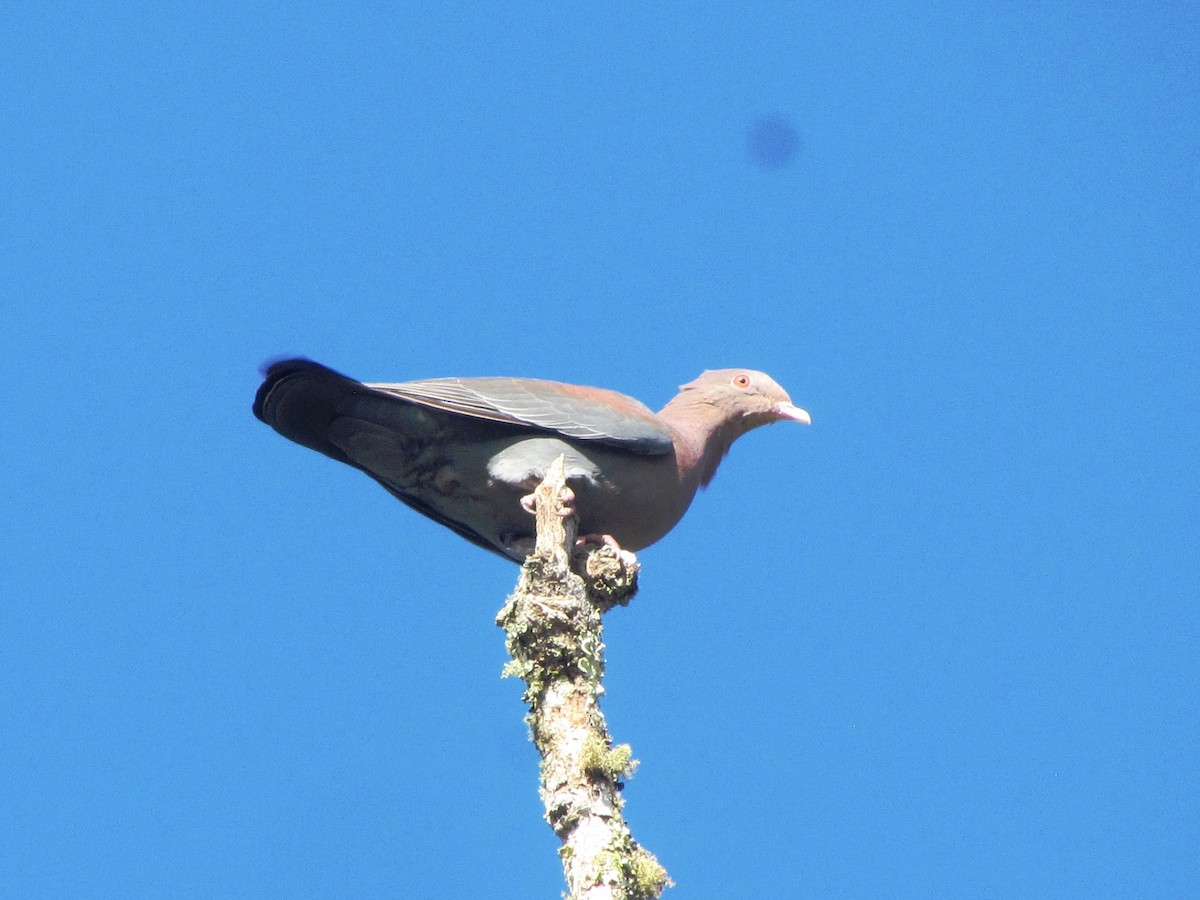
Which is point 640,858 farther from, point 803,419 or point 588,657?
point 803,419

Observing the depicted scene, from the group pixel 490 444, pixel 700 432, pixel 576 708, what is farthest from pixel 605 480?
pixel 576 708

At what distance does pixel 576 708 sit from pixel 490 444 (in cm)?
207

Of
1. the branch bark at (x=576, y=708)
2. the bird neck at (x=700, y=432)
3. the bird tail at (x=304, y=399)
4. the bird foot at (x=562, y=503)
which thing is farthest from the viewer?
the bird neck at (x=700, y=432)

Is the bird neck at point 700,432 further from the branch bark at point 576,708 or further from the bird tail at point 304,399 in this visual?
the bird tail at point 304,399

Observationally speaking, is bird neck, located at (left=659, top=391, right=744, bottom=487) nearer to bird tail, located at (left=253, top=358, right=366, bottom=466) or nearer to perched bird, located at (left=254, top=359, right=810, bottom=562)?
perched bird, located at (left=254, top=359, right=810, bottom=562)

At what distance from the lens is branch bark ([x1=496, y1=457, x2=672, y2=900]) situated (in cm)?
467

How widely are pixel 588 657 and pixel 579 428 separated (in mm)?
1855

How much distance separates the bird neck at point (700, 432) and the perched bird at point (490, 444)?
23 cm

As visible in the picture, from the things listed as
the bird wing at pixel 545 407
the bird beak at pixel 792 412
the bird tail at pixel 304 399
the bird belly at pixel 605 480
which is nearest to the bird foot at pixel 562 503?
the bird belly at pixel 605 480

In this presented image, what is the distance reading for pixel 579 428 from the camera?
7004mm

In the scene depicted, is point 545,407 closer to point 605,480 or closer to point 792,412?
point 605,480

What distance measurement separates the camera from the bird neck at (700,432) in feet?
25.3

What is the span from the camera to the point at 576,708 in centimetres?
529

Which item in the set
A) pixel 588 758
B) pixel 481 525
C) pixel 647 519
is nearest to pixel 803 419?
pixel 647 519
